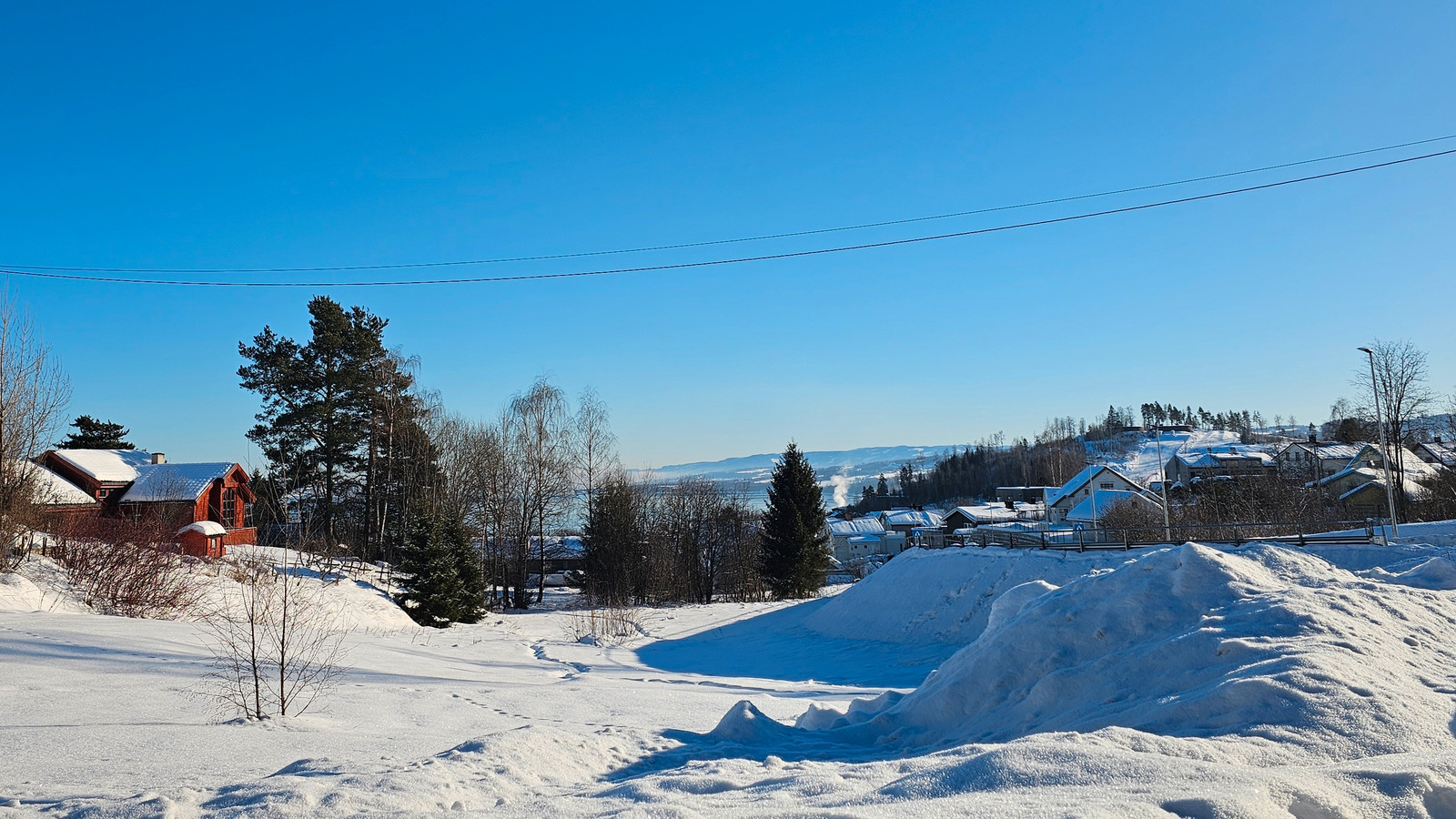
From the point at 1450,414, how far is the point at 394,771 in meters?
78.1

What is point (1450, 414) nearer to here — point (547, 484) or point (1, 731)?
point (547, 484)

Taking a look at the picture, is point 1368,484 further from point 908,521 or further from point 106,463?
point 106,463

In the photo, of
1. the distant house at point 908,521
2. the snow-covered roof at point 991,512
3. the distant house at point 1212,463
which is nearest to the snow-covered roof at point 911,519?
the distant house at point 908,521

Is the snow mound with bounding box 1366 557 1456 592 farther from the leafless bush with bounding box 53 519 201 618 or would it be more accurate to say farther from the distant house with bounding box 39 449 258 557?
the distant house with bounding box 39 449 258 557

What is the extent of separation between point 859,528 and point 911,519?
572 cm

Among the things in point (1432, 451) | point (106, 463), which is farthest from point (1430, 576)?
point (1432, 451)

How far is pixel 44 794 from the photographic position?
5.29 metres

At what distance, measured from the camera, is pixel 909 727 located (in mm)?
8445

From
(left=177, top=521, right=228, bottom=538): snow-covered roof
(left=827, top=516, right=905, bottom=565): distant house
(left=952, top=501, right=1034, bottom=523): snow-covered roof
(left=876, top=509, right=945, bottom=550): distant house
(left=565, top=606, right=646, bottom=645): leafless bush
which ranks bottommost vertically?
(left=827, top=516, right=905, bottom=565): distant house

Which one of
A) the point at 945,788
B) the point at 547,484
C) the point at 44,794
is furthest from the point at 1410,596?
the point at 547,484

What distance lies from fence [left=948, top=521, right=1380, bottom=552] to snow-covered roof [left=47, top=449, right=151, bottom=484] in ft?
112

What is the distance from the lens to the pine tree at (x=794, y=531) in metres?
36.6

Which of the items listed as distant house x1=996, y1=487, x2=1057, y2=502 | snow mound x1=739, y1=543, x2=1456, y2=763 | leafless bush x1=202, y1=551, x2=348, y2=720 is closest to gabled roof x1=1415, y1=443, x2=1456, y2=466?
distant house x1=996, y1=487, x2=1057, y2=502

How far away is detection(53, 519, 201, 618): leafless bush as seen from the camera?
53.3 ft
